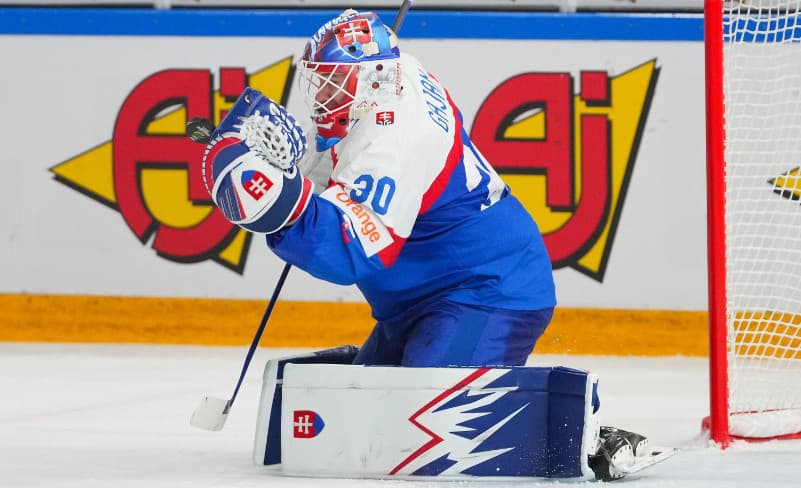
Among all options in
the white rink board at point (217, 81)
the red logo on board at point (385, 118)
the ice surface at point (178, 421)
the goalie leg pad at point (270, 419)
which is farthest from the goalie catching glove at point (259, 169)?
the white rink board at point (217, 81)

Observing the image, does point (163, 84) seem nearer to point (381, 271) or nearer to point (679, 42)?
point (679, 42)

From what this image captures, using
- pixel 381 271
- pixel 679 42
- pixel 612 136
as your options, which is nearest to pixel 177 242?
pixel 612 136

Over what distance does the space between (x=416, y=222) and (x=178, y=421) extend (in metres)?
1.04

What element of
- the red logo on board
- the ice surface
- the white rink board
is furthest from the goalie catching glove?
the white rink board

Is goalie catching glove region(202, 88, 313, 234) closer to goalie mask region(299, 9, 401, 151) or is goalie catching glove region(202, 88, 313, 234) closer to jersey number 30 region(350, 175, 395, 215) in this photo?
jersey number 30 region(350, 175, 395, 215)

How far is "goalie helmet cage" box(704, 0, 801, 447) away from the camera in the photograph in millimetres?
3174

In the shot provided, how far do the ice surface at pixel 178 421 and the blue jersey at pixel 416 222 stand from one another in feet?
1.44

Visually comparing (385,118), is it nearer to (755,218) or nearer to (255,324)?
(755,218)

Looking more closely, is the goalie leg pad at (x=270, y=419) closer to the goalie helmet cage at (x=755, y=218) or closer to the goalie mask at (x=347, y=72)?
the goalie mask at (x=347, y=72)

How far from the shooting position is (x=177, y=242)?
200 inches

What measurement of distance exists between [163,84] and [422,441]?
2.96 m

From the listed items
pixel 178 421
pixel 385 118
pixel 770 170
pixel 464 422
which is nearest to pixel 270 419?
pixel 464 422

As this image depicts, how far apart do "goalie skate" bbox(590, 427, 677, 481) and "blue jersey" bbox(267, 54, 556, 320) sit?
1.41 ft

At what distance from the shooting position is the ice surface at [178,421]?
2.54 m
